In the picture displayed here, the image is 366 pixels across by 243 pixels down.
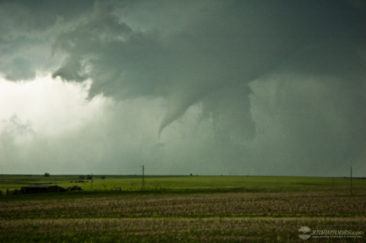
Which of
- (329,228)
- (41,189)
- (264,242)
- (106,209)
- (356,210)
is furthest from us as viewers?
(41,189)

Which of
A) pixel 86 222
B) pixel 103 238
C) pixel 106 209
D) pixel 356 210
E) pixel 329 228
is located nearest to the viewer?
pixel 103 238

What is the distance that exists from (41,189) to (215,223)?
48706 millimetres

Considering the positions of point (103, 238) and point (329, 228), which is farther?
point (329, 228)

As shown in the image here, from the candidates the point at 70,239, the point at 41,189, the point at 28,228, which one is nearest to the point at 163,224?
the point at 70,239

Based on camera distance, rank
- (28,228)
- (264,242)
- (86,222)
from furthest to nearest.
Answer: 1. (86,222)
2. (28,228)
3. (264,242)

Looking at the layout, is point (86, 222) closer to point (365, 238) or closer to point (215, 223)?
point (215, 223)

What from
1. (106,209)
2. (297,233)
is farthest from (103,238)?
(106,209)

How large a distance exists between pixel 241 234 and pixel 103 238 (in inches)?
357

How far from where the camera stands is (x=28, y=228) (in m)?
22.1

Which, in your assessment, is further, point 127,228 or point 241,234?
point 127,228

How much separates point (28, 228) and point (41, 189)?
40885 millimetres

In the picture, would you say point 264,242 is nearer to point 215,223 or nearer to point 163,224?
point 215,223

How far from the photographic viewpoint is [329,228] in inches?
800

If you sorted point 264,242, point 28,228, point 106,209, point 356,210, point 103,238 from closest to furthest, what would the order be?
point 264,242
point 103,238
point 28,228
point 356,210
point 106,209
